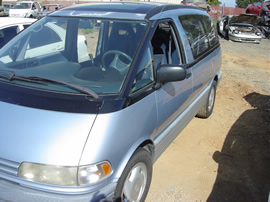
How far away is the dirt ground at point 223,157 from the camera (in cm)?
299

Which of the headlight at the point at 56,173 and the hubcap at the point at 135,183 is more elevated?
the headlight at the point at 56,173

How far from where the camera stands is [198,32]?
3.90 metres

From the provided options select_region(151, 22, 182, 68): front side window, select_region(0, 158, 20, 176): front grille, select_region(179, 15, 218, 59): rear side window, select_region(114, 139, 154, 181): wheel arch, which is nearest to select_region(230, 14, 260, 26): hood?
select_region(179, 15, 218, 59): rear side window

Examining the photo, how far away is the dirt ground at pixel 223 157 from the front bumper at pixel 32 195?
1.09 meters

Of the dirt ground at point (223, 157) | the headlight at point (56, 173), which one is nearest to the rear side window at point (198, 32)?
Answer: the dirt ground at point (223, 157)

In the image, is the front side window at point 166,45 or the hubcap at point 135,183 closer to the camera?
the hubcap at point 135,183

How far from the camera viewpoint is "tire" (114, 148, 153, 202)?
213 centimetres

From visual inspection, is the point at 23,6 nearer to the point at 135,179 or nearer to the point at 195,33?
the point at 195,33

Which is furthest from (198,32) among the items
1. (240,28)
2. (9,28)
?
(240,28)

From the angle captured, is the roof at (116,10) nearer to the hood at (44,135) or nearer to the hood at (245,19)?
the hood at (44,135)

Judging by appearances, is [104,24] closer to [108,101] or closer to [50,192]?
[108,101]

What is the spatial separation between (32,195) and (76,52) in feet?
5.84

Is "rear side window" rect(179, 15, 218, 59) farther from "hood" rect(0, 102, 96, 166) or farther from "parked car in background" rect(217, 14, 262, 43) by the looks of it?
"parked car in background" rect(217, 14, 262, 43)

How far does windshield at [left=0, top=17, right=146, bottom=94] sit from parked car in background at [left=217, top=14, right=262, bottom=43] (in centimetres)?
1308
